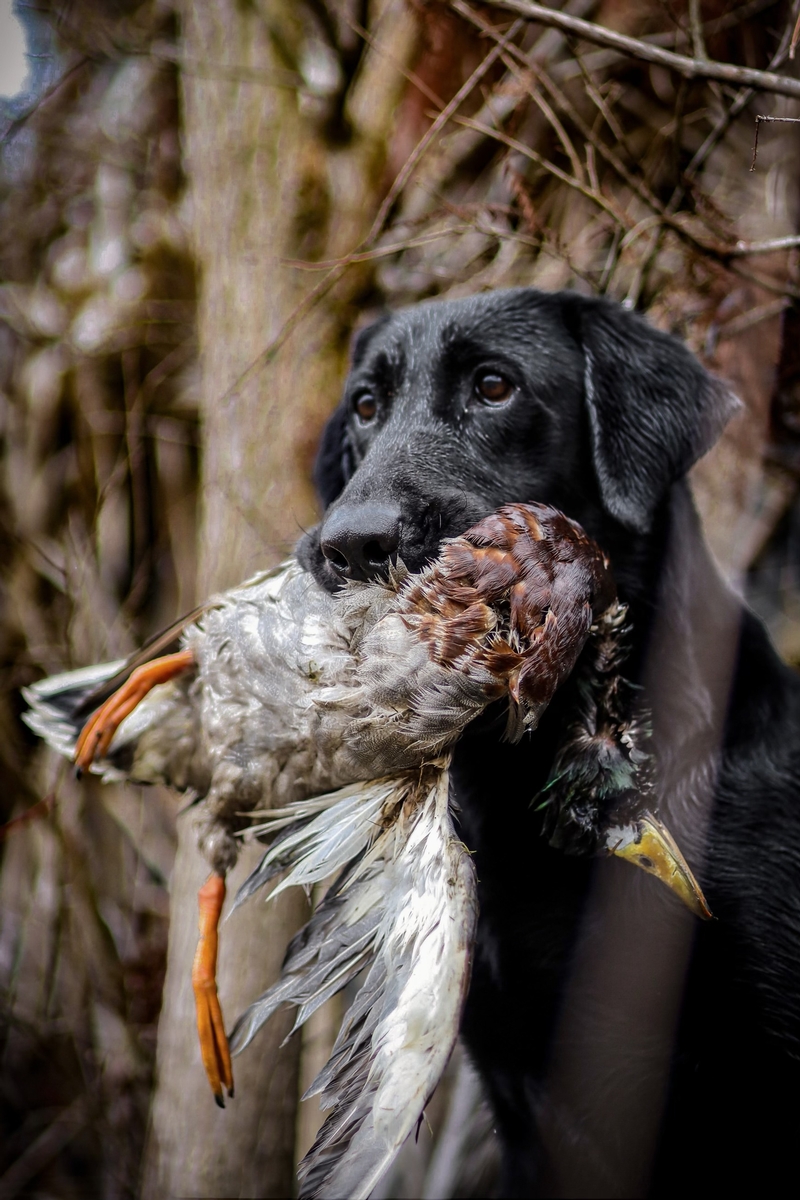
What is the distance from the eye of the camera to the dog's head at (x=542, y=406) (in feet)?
6.21

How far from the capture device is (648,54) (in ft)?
5.06

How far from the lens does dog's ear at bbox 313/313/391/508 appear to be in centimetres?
235

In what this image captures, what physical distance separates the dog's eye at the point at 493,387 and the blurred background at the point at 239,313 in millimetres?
346

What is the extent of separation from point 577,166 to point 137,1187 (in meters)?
3.38

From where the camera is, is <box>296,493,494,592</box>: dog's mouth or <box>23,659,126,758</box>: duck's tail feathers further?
<box>23,659,126,758</box>: duck's tail feathers

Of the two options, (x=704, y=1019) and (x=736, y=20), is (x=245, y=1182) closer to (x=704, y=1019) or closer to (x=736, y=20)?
(x=704, y=1019)

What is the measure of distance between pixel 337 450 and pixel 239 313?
54 cm

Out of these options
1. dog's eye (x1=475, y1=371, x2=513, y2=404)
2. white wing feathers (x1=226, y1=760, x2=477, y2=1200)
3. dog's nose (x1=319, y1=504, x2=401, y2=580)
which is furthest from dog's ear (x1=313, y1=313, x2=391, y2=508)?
white wing feathers (x1=226, y1=760, x2=477, y2=1200)

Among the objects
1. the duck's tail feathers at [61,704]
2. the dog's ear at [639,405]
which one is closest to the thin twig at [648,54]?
the dog's ear at [639,405]

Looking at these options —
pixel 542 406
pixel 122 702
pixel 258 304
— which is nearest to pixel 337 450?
pixel 258 304

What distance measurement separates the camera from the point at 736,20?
263cm

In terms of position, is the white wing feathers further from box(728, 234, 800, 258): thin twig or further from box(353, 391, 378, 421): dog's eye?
box(728, 234, 800, 258): thin twig

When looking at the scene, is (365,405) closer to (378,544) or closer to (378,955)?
(378,544)

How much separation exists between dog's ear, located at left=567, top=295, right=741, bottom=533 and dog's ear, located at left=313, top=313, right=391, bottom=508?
22.6 inches
